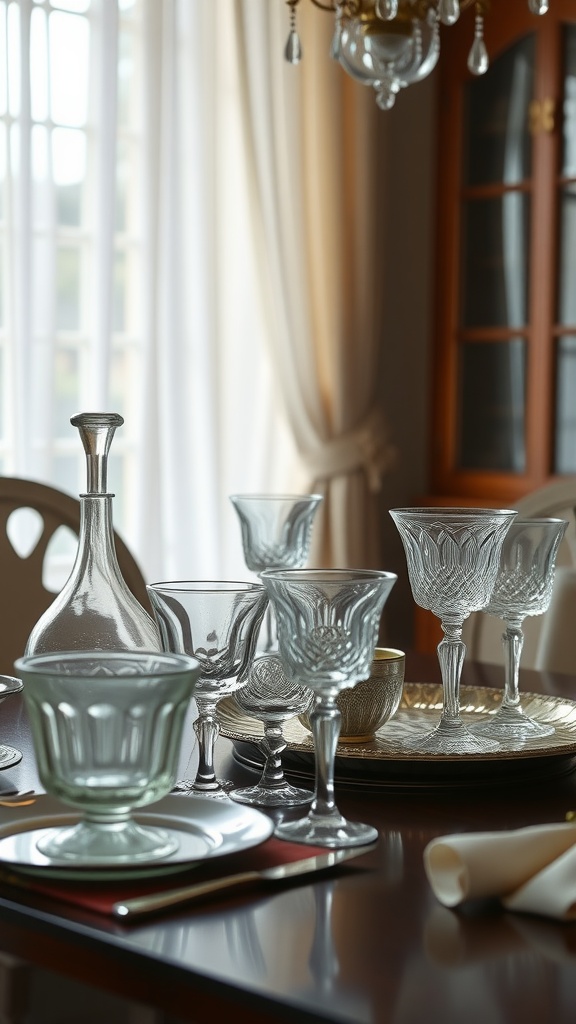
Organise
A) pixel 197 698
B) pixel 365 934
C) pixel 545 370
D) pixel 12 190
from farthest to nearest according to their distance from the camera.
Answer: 1. pixel 545 370
2. pixel 12 190
3. pixel 197 698
4. pixel 365 934

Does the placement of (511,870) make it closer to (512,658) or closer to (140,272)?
(512,658)

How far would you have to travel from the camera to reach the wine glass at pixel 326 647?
0.90 m

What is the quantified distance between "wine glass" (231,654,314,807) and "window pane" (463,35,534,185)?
9.67ft

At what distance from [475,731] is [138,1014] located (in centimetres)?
41

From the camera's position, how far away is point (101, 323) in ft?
9.78

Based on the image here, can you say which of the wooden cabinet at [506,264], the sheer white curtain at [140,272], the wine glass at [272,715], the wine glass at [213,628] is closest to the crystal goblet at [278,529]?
the wine glass at [272,715]

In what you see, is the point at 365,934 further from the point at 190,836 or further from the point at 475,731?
the point at 475,731

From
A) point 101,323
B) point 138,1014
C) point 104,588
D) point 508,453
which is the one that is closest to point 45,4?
point 101,323

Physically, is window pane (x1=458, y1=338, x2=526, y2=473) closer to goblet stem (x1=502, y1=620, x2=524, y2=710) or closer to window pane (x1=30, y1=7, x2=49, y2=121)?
window pane (x1=30, y1=7, x2=49, y2=121)

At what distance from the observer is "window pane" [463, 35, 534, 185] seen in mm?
3738

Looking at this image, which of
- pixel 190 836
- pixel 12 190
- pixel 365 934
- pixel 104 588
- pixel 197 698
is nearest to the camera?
pixel 365 934

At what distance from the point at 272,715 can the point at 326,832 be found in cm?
17

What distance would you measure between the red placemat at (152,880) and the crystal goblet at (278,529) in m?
0.68

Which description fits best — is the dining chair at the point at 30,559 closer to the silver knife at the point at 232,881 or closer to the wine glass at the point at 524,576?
the wine glass at the point at 524,576
